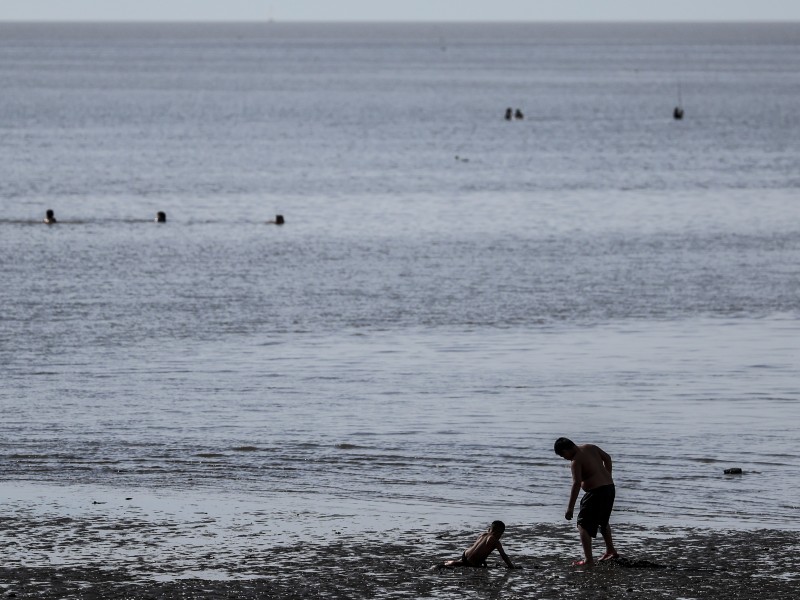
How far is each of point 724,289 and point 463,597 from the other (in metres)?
26.2

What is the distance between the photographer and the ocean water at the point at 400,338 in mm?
21812

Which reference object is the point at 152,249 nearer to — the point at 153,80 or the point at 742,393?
the point at 742,393

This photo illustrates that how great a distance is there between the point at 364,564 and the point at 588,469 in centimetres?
277

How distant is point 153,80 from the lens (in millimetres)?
195875

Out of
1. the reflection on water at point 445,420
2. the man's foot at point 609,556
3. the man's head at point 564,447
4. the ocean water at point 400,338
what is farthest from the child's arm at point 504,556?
the reflection on water at point 445,420

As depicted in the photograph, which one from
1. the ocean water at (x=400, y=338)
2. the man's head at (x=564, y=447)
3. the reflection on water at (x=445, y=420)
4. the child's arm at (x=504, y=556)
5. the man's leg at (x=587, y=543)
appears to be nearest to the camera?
the man's head at (x=564, y=447)

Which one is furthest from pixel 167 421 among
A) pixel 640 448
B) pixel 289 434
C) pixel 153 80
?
pixel 153 80

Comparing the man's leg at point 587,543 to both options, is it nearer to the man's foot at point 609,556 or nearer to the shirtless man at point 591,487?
the shirtless man at point 591,487

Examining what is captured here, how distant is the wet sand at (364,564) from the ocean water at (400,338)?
1027 millimetres

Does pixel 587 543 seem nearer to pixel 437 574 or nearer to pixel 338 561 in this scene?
pixel 437 574

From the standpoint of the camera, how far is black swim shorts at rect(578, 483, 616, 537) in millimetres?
16688

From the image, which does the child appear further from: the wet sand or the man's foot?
the man's foot

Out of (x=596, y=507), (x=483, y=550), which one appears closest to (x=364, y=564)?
(x=483, y=550)

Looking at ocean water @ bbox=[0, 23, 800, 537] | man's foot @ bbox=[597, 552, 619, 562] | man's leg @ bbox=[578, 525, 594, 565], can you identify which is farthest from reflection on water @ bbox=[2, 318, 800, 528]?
man's leg @ bbox=[578, 525, 594, 565]
